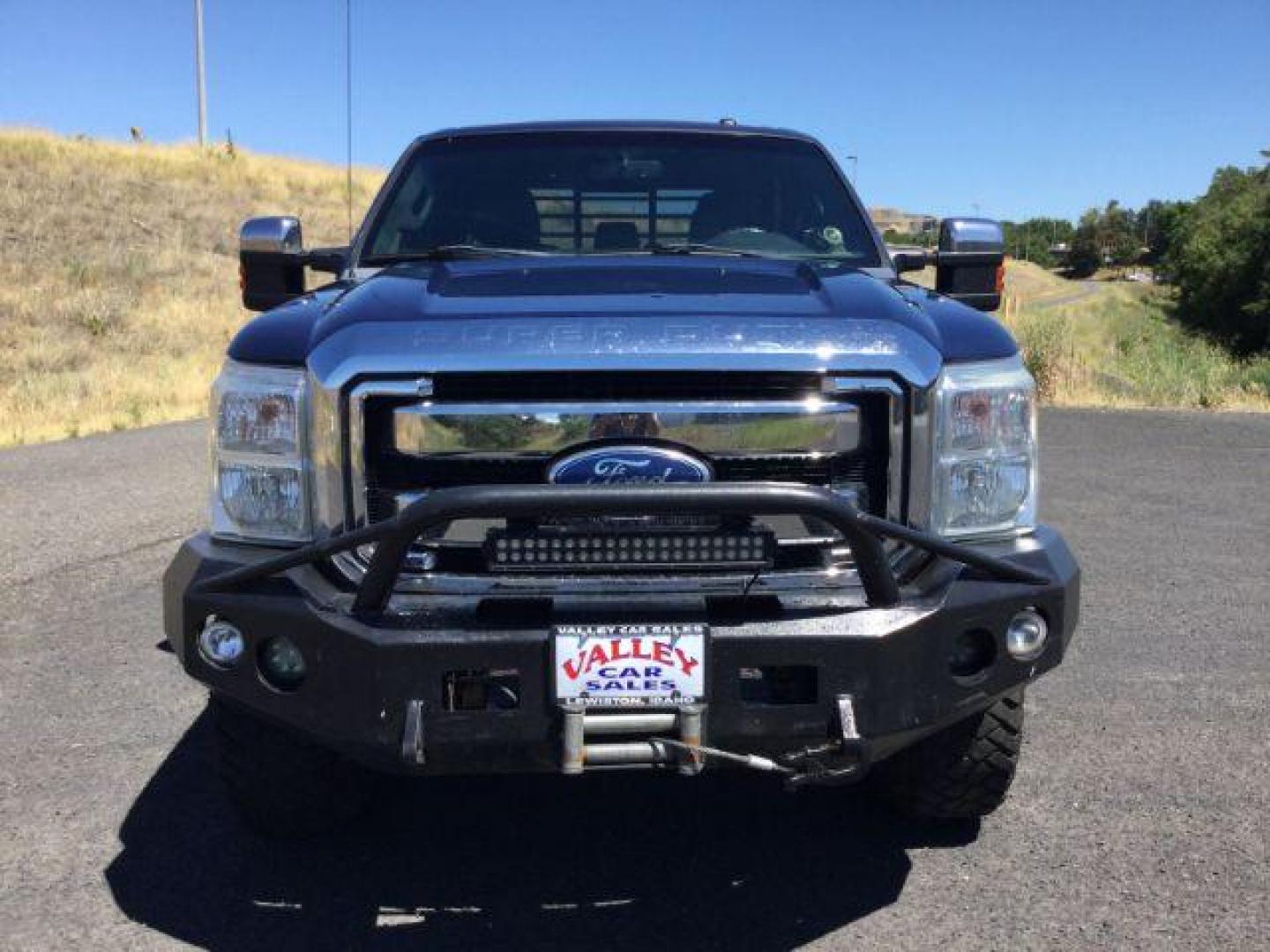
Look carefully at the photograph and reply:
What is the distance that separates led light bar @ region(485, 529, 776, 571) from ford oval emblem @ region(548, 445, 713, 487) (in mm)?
111

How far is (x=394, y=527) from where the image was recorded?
2.47 meters

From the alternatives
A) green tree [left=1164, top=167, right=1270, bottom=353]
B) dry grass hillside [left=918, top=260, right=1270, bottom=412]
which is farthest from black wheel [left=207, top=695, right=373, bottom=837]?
green tree [left=1164, top=167, right=1270, bottom=353]

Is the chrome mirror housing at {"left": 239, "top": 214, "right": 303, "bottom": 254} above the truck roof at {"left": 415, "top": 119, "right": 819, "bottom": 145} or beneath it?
beneath

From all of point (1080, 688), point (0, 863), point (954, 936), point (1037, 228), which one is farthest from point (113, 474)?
point (1037, 228)

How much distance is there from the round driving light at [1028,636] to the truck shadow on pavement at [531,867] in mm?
708

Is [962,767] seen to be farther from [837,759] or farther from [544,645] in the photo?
[544,645]

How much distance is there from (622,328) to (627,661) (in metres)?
0.68

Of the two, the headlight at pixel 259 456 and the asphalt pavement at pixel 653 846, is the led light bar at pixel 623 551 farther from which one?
the asphalt pavement at pixel 653 846

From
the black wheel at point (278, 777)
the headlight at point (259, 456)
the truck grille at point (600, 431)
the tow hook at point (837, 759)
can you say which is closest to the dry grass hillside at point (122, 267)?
the black wheel at point (278, 777)

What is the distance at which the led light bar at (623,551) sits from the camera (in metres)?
2.64

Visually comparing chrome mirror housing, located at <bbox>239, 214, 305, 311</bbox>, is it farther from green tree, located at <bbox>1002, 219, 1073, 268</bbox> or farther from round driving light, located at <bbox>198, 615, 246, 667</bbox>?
green tree, located at <bbox>1002, 219, 1073, 268</bbox>

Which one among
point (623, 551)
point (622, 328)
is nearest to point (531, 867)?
point (623, 551)

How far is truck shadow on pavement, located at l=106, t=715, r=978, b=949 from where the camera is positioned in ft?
9.62

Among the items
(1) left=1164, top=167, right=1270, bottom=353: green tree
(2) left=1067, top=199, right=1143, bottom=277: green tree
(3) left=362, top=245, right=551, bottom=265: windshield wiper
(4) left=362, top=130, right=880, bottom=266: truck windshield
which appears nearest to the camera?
(3) left=362, top=245, right=551, bottom=265: windshield wiper
